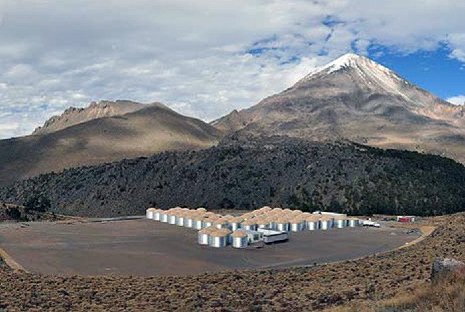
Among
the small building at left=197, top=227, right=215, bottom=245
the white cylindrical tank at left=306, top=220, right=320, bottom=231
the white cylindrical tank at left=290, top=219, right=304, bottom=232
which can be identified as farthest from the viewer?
the white cylindrical tank at left=306, top=220, right=320, bottom=231

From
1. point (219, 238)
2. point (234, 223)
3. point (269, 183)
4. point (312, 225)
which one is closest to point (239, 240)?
point (219, 238)

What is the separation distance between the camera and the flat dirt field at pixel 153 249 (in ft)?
156

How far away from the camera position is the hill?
99062mm

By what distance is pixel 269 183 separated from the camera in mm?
106500

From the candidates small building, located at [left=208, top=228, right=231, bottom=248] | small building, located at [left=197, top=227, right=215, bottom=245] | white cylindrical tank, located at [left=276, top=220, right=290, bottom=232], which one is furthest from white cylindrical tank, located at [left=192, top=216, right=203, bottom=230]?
small building, located at [left=208, top=228, right=231, bottom=248]

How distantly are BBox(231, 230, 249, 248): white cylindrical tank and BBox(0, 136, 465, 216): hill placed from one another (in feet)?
128

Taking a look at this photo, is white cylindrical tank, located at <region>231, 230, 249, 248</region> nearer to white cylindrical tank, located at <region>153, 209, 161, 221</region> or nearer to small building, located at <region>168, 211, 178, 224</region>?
small building, located at <region>168, 211, 178, 224</region>

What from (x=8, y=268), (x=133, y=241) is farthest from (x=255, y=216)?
(x=8, y=268)

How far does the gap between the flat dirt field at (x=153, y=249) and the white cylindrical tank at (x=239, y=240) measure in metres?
0.93

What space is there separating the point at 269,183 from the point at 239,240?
158ft

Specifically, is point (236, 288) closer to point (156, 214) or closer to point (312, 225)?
point (312, 225)

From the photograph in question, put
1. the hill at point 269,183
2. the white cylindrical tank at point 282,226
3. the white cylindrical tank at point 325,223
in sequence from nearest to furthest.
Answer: the white cylindrical tank at point 282,226 < the white cylindrical tank at point 325,223 < the hill at point 269,183

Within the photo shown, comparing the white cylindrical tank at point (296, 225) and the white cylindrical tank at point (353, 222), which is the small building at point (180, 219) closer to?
the white cylindrical tank at point (296, 225)

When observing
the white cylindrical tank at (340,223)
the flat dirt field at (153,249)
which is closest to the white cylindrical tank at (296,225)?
the flat dirt field at (153,249)
